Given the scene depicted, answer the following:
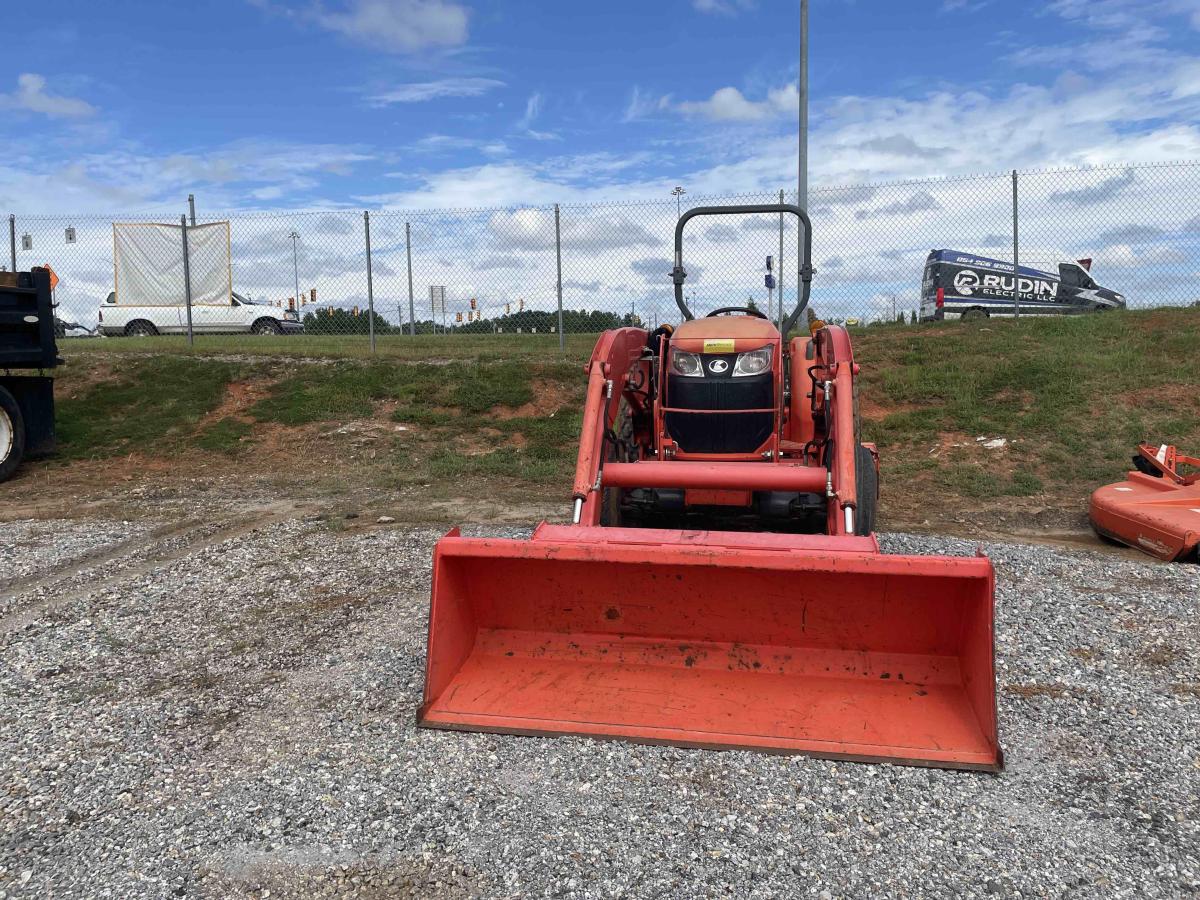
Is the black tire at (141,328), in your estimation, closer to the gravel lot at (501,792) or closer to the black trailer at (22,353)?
the black trailer at (22,353)

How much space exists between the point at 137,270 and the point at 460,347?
6163 millimetres

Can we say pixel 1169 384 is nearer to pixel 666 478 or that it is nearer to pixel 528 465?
pixel 528 465

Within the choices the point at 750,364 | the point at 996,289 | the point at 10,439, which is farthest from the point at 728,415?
the point at 996,289

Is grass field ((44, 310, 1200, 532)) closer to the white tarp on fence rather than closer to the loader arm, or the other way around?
the white tarp on fence

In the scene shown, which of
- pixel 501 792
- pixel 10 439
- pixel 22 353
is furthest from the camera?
pixel 10 439

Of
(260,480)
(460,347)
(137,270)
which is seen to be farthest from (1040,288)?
(137,270)

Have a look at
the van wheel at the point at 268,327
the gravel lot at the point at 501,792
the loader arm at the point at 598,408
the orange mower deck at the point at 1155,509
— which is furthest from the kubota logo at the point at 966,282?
the gravel lot at the point at 501,792

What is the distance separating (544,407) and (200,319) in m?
10.0

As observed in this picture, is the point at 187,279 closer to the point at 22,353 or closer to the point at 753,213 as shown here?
the point at 22,353

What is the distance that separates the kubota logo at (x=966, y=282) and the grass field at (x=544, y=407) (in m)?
7.96

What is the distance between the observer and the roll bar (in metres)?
5.93

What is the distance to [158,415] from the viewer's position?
1234 centimetres

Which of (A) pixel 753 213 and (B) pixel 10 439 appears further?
(B) pixel 10 439

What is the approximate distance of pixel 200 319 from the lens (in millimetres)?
18516
